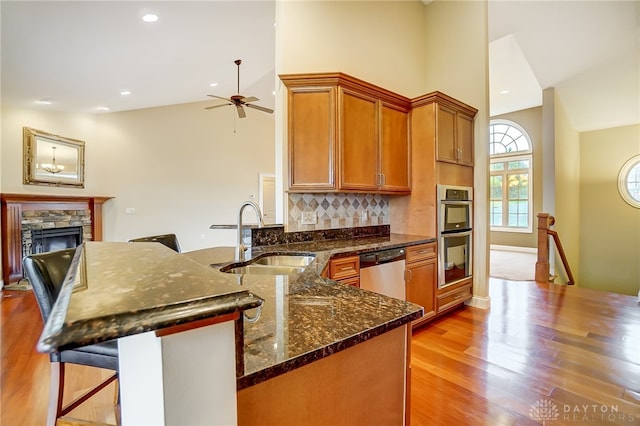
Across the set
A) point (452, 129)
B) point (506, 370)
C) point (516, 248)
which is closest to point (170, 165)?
point (452, 129)

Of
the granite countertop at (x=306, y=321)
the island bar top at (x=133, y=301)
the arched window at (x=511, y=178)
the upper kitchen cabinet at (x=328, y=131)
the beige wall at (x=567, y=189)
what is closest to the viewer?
the island bar top at (x=133, y=301)

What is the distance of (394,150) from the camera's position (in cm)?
301

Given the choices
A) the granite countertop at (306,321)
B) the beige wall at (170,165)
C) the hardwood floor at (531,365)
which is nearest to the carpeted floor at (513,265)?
the hardwood floor at (531,365)

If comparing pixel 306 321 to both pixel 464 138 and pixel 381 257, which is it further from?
pixel 464 138

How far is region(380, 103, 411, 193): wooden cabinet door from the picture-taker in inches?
114

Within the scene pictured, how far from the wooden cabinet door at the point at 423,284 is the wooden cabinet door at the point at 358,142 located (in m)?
0.88

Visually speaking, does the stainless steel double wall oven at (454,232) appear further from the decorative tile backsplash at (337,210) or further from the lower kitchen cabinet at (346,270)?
the lower kitchen cabinet at (346,270)

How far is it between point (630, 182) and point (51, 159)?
37.4 feet

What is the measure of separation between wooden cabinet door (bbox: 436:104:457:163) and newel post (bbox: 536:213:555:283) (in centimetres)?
254

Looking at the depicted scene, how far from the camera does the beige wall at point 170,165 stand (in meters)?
5.96

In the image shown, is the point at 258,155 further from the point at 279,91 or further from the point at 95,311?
the point at 95,311

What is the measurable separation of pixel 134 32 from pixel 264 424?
428 centimetres

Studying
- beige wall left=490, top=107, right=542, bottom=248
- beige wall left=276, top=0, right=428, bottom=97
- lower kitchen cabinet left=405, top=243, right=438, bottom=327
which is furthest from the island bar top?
beige wall left=490, top=107, right=542, bottom=248

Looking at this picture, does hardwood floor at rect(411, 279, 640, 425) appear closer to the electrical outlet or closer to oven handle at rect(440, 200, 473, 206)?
oven handle at rect(440, 200, 473, 206)
